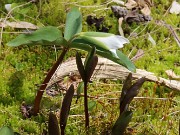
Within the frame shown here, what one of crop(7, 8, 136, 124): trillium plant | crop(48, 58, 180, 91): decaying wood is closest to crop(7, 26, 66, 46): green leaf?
crop(7, 8, 136, 124): trillium plant

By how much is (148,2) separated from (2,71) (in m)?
1.09

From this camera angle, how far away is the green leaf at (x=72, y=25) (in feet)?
5.50

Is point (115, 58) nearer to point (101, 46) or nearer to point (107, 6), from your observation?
point (101, 46)

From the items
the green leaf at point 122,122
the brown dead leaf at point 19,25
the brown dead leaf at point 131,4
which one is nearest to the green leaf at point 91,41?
the green leaf at point 122,122

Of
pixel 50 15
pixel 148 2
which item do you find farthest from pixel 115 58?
pixel 148 2

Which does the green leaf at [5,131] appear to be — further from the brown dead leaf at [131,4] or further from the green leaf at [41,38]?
the brown dead leaf at [131,4]

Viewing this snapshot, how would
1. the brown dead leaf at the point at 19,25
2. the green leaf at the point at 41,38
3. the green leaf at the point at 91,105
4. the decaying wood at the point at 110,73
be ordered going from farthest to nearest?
the brown dead leaf at the point at 19,25, the decaying wood at the point at 110,73, the green leaf at the point at 91,105, the green leaf at the point at 41,38

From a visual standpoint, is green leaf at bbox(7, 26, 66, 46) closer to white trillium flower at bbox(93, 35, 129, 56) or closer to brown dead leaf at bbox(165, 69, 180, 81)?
white trillium flower at bbox(93, 35, 129, 56)

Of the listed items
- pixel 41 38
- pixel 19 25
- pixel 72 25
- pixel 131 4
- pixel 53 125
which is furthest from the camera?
pixel 131 4

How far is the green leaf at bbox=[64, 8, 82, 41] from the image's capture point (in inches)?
66.1

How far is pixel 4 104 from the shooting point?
1980mm

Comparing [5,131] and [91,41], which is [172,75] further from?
[5,131]

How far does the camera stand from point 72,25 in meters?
1.72

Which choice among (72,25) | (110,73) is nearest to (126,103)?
(72,25)
